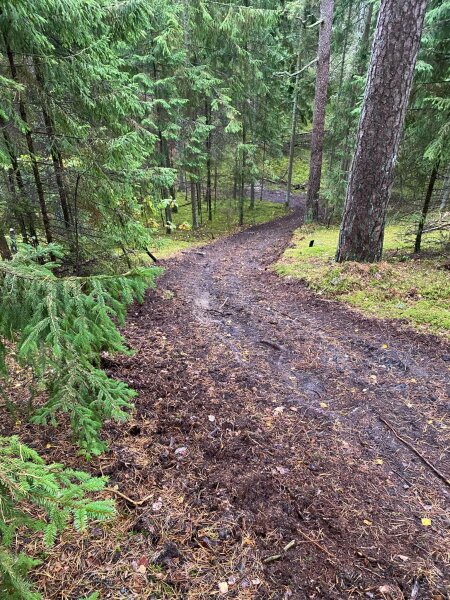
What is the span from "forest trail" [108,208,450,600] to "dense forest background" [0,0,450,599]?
2.01 ft

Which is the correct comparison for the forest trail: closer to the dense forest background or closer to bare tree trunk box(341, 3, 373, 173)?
the dense forest background

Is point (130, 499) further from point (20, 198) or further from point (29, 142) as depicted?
point (29, 142)

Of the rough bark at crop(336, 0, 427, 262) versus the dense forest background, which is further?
the rough bark at crop(336, 0, 427, 262)

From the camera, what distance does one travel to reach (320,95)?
15.3 meters

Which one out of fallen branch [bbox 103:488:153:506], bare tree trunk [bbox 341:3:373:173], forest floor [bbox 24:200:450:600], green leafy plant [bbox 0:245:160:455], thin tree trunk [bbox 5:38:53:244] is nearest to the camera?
green leafy plant [bbox 0:245:160:455]

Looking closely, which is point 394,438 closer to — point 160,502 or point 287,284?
point 160,502

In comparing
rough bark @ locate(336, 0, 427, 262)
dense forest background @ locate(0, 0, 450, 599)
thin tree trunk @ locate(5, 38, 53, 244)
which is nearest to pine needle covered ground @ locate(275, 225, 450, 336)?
dense forest background @ locate(0, 0, 450, 599)

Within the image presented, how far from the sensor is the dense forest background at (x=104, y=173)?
6.81 feet

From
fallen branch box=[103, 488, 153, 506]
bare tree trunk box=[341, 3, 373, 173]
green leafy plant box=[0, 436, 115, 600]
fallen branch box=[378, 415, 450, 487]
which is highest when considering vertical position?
bare tree trunk box=[341, 3, 373, 173]

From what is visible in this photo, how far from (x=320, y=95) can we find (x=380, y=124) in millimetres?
9916

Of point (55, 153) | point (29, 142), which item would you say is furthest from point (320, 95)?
point (29, 142)

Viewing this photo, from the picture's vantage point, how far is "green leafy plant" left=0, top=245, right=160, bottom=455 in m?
2.02

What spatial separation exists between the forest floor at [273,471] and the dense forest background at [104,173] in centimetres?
43

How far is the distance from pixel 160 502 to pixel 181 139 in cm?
1749
